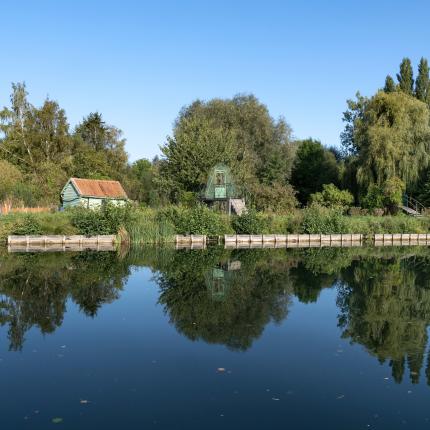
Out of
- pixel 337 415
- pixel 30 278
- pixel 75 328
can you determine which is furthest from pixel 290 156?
pixel 337 415

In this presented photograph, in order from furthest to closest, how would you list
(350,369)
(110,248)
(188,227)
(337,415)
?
(188,227) → (110,248) → (350,369) → (337,415)

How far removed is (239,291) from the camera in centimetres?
1565

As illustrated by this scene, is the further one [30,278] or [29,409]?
[30,278]

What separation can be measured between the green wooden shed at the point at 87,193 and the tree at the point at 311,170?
20.5 meters

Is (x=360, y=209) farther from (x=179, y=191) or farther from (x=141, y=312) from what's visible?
(x=141, y=312)

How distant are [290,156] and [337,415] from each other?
4691 centimetres

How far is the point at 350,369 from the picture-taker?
880 centimetres

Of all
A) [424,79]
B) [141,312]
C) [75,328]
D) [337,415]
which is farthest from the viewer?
[424,79]

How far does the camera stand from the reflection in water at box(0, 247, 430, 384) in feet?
35.9

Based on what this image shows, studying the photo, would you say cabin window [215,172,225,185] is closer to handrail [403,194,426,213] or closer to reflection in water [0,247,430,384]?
reflection in water [0,247,430,384]

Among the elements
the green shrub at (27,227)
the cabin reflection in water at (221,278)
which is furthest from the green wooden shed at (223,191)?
the cabin reflection in water at (221,278)

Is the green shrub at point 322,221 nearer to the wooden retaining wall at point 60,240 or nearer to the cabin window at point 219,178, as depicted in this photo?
the cabin window at point 219,178

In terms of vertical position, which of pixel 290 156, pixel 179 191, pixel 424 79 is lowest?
pixel 179 191

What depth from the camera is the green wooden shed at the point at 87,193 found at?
39.0m
